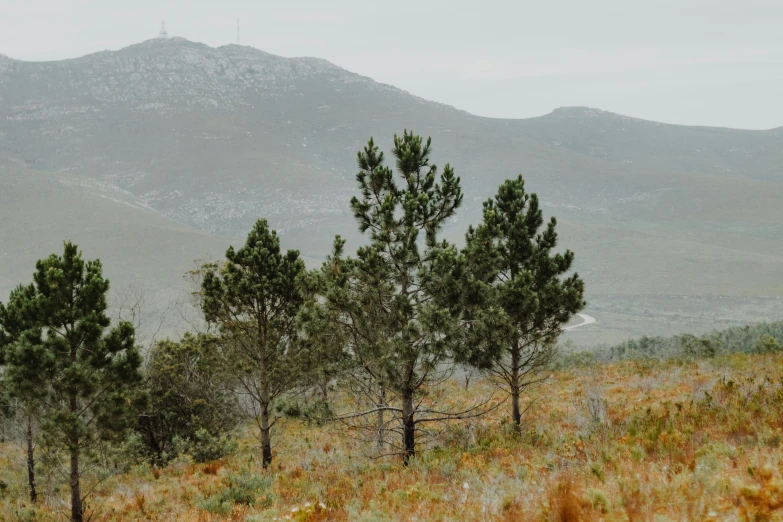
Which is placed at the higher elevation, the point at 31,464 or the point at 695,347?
the point at 695,347

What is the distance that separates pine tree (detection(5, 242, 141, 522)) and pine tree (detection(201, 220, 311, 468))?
117 inches

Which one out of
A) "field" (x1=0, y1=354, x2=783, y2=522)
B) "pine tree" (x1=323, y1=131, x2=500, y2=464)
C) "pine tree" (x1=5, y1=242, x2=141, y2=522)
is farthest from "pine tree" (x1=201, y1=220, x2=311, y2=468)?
"pine tree" (x1=323, y1=131, x2=500, y2=464)

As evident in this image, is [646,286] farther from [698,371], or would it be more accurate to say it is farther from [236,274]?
[236,274]

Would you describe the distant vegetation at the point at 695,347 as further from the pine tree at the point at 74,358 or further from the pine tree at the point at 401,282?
the pine tree at the point at 74,358

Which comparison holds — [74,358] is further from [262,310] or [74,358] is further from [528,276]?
[528,276]

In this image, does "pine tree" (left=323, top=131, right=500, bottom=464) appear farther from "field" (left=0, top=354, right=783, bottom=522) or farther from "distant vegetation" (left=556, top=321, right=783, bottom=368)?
"distant vegetation" (left=556, top=321, right=783, bottom=368)

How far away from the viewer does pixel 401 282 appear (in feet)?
34.9

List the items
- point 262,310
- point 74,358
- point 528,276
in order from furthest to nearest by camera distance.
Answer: point 262,310, point 528,276, point 74,358

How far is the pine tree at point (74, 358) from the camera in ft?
35.3

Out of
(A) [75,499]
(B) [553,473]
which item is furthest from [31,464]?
(B) [553,473]

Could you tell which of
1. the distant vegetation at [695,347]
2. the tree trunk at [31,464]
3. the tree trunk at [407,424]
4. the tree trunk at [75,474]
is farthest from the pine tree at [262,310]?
the distant vegetation at [695,347]

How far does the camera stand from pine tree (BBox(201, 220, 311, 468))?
46.0 feet

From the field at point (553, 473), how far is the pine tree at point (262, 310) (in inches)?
101

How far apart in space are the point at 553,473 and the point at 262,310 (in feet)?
32.9
